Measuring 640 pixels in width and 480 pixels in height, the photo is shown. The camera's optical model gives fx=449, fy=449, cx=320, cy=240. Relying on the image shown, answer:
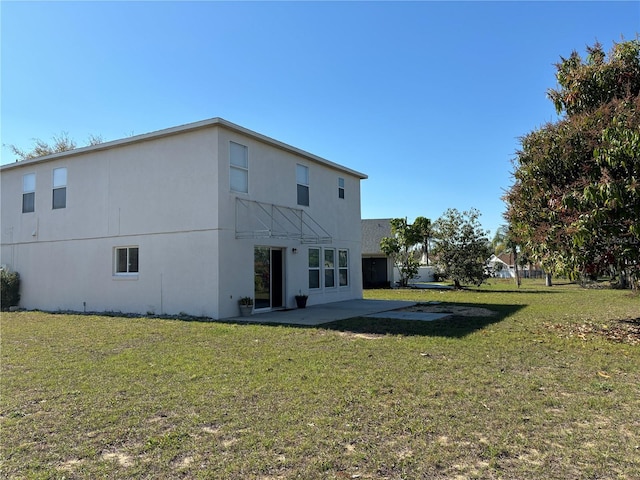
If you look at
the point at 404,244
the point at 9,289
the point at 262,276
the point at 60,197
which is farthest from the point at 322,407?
the point at 404,244

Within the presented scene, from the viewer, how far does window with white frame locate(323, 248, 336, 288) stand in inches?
708

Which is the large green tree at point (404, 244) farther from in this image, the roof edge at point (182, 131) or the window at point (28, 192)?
the window at point (28, 192)

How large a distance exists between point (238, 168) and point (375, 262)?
21980mm

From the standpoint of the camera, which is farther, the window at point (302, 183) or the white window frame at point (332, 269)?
the white window frame at point (332, 269)

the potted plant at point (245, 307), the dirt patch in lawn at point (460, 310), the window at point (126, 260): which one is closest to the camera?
the potted plant at point (245, 307)

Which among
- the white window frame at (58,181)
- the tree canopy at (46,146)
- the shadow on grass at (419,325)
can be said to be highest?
the tree canopy at (46,146)

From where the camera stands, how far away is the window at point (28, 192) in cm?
1747

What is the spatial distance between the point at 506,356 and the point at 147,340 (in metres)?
6.92

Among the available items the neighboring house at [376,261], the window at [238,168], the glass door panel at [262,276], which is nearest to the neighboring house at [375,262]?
the neighboring house at [376,261]

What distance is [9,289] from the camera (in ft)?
56.4

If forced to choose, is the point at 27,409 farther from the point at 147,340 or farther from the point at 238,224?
the point at 238,224

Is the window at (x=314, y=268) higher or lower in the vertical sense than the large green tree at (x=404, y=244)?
lower

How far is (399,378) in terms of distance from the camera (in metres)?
6.09

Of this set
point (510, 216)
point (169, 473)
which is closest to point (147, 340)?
point (169, 473)
